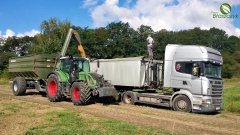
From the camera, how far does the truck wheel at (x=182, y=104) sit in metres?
15.7

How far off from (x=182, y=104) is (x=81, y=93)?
5246 mm

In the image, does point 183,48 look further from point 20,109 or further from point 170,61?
point 20,109

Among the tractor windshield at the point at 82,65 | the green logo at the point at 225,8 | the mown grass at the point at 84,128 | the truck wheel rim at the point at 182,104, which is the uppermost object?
the green logo at the point at 225,8

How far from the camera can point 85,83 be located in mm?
16656

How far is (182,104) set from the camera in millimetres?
15914

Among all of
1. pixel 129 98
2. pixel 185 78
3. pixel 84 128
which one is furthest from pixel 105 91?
pixel 84 128

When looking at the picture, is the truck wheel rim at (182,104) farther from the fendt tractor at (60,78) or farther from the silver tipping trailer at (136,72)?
the fendt tractor at (60,78)

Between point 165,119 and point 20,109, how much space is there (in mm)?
6532

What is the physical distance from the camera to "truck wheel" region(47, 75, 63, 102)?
1777 centimetres

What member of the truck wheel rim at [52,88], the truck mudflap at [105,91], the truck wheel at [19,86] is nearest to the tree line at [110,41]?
the truck wheel at [19,86]

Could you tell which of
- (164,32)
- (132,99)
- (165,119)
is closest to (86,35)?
(164,32)

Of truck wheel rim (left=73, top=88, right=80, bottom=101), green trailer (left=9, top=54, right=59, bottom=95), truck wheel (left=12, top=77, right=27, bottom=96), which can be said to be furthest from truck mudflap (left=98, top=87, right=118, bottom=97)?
truck wheel (left=12, top=77, right=27, bottom=96)

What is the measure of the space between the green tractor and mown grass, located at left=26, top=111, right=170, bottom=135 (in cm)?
454

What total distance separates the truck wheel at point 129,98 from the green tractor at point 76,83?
1.59m
